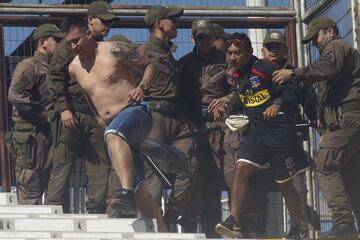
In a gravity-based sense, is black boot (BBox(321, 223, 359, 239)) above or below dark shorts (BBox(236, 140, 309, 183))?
below

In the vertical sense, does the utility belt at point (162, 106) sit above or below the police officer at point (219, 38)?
below

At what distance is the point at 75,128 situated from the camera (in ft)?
52.4

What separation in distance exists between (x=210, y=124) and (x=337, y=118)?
5.25ft

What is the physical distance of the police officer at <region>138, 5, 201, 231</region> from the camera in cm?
1611

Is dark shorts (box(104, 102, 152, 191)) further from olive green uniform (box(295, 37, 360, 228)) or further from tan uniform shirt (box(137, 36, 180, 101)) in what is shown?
olive green uniform (box(295, 37, 360, 228))

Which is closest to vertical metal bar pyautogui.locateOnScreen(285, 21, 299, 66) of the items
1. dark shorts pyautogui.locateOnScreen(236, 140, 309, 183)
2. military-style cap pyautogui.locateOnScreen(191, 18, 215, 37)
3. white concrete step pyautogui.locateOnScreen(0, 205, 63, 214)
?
military-style cap pyautogui.locateOnScreen(191, 18, 215, 37)

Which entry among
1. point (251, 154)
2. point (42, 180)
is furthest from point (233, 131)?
point (42, 180)

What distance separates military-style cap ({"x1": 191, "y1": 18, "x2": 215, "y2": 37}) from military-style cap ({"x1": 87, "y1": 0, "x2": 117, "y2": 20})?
0.92 meters

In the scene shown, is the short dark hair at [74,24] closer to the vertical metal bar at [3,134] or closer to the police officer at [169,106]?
the police officer at [169,106]

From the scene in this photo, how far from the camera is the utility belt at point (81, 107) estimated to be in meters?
16.2

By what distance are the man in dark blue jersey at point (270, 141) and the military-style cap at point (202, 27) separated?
0.98 metres

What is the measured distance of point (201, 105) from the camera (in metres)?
16.5

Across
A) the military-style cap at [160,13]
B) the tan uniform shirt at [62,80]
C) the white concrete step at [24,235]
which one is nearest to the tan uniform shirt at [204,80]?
the military-style cap at [160,13]

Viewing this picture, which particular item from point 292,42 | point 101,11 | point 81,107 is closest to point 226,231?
point 81,107
